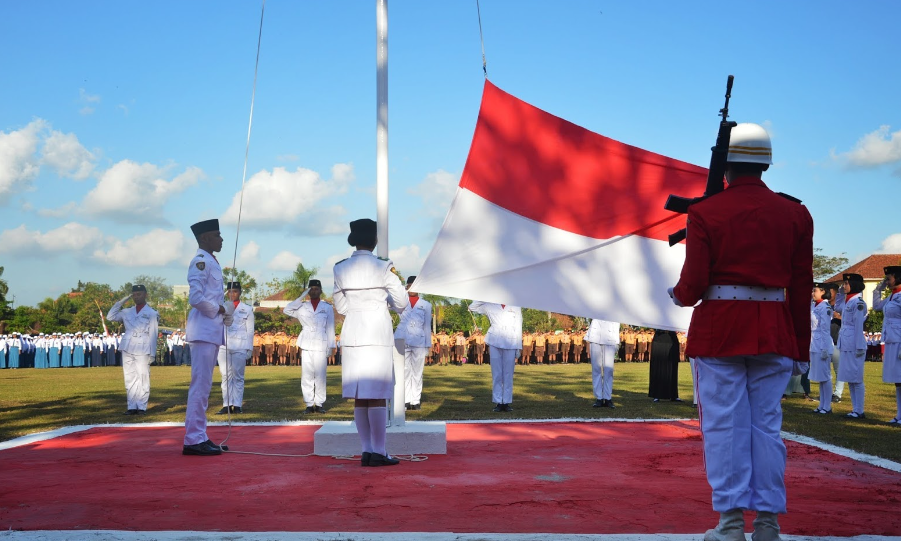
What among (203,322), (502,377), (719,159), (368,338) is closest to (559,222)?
(368,338)

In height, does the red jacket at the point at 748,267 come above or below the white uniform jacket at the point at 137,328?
above

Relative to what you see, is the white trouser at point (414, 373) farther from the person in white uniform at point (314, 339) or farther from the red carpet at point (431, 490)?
the red carpet at point (431, 490)

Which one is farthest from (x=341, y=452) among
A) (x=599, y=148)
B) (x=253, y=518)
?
(x=599, y=148)

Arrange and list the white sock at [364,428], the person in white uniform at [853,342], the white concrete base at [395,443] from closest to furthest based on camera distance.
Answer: the white sock at [364,428]
the white concrete base at [395,443]
the person in white uniform at [853,342]

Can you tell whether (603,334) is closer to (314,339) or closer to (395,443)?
(314,339)

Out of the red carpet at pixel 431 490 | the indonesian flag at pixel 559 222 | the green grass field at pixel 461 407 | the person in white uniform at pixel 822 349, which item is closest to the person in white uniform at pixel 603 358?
the green grass field at pixel 461 407

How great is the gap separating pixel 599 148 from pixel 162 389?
15046mm

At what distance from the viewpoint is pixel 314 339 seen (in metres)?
12.8

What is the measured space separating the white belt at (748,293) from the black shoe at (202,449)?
4943mm

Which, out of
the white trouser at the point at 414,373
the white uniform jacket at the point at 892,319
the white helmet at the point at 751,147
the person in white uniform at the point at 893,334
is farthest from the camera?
the white trouser at the point at 414,373

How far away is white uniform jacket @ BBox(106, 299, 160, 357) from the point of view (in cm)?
1320

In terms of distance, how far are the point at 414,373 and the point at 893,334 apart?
692 cm

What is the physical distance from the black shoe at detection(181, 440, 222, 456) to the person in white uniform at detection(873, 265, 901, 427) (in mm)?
8313

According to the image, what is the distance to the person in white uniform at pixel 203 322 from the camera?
7262mm
